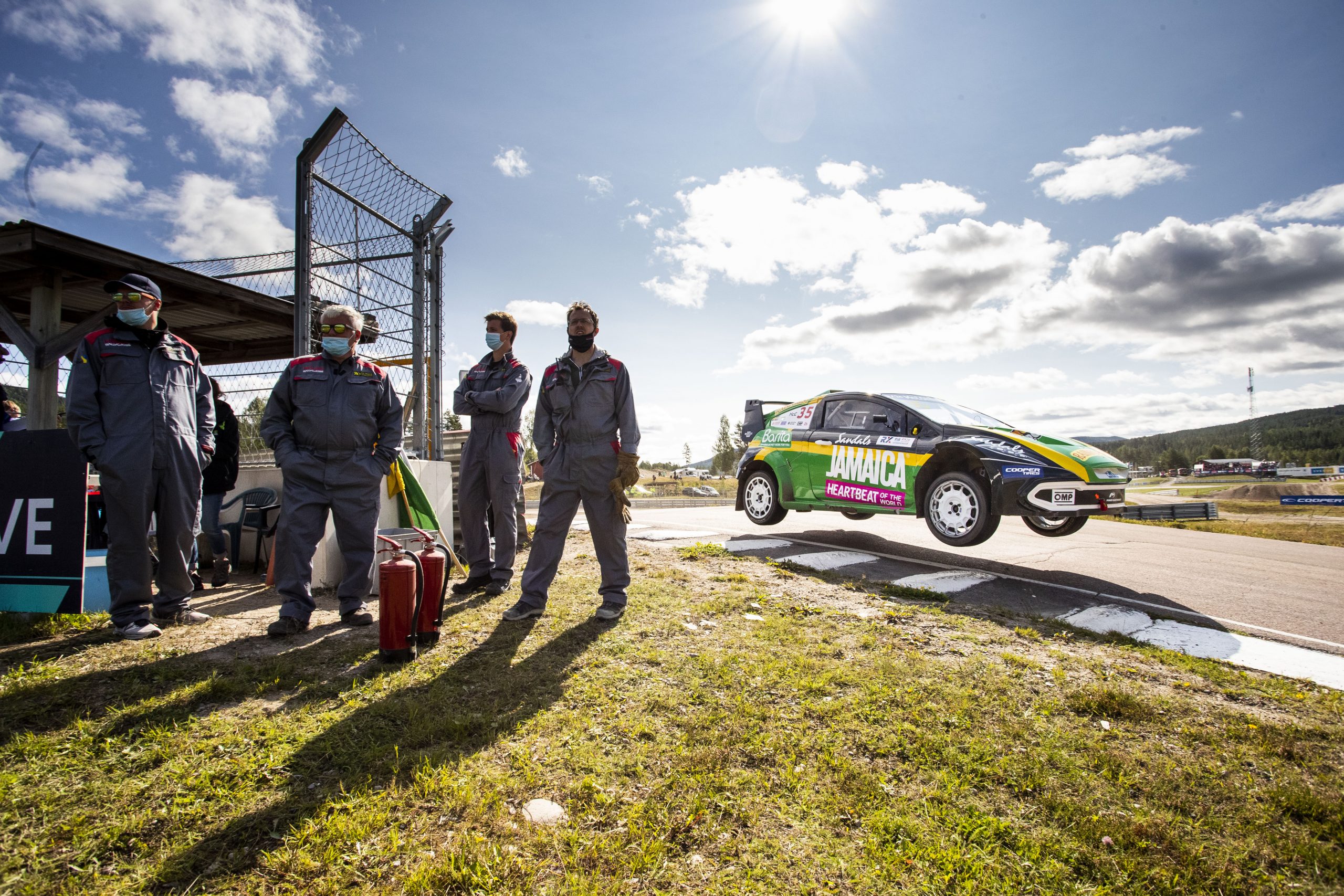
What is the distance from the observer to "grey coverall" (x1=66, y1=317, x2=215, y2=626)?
350 centimetres

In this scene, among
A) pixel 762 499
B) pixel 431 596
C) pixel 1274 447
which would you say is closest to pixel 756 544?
pixel 762 499

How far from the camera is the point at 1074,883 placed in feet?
5.82

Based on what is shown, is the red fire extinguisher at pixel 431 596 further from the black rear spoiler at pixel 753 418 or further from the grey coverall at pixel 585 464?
the black rear spoiler at pixel 753 418

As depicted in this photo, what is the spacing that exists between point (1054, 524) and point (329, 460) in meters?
7.47

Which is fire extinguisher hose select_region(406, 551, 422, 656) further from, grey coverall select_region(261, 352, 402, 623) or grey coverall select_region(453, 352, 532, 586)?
grey coverall select_region(453, 352, 532, 586)

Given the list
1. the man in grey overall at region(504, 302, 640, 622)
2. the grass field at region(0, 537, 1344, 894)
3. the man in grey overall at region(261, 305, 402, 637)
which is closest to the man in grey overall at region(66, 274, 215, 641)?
the grass field at region(0, 537, 1344, 894)

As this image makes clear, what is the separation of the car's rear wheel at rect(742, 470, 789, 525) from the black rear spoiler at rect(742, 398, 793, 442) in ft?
1.89

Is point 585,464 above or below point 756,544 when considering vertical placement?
above

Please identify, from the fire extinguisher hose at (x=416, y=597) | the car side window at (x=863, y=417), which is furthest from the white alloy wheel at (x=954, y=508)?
the fire extinguisher hose at (x=416, y=597)

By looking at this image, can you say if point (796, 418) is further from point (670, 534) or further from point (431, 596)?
point (431, 596)

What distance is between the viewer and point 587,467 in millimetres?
4113

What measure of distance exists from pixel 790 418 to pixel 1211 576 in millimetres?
4496

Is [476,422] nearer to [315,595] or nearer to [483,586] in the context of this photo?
[483,586]

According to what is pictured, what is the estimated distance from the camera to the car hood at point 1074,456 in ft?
18.4
